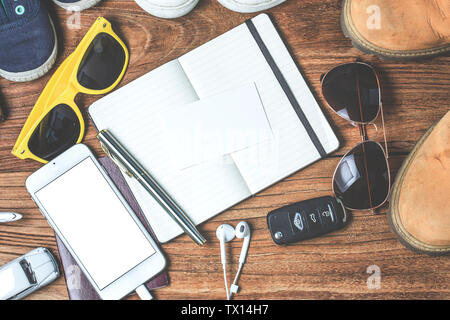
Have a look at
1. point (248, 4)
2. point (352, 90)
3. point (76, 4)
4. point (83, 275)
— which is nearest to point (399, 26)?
point (352, 90)

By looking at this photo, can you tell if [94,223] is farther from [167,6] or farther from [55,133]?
→ [167,6]

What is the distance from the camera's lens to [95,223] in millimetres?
653

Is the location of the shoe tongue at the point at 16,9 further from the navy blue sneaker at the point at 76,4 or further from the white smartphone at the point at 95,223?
the white smartphone at the point at 95,223

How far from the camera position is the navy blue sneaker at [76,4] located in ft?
2.14

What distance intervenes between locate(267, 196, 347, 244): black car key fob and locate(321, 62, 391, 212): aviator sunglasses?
0.03 metres

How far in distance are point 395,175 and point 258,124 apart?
0.29m

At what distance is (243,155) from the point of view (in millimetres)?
662

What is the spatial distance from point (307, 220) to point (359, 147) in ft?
0.56

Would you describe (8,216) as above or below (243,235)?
above

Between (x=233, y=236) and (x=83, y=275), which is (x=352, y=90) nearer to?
(x=233, y=236)

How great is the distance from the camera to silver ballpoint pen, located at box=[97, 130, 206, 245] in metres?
0.63

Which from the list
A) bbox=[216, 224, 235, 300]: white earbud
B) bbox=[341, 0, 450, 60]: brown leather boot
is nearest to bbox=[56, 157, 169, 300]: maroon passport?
bbox=[216, 224, 235, 300]: white earbud

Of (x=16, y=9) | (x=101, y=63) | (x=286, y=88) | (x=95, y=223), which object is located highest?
A: (x=16, y=9)
